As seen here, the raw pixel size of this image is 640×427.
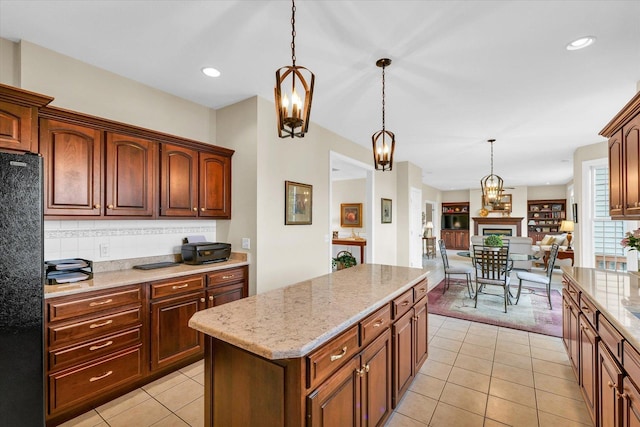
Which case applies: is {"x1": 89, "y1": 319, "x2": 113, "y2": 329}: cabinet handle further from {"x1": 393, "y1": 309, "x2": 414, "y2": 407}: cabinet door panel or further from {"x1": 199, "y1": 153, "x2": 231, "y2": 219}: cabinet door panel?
{"x1": 393, "y1": 309, "x2": 414, "y2": 407}: cabinet door panel

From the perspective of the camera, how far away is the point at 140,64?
2.51 metres

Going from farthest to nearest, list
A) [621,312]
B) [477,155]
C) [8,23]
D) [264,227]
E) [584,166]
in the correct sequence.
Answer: [477,155] → [584,166] → [264,227] → [8,23] → [621,312]

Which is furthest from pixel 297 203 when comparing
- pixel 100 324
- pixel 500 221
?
pixel 500 221

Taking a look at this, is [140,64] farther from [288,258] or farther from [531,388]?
[531,388]

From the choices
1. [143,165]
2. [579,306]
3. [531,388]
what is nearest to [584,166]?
[579,306]

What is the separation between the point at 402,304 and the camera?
2051mm

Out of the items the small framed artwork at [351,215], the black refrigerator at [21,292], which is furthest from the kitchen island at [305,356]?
the small framed artwork at [351,215]

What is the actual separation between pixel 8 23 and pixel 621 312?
418 cm

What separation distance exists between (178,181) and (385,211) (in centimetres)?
401

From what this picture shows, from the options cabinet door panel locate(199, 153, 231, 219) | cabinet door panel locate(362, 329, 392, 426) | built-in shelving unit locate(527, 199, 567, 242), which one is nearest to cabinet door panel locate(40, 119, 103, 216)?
cabinet door panel locate(199, 153, 231, 219)

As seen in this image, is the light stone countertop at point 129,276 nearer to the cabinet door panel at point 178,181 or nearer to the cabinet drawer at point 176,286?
the cabinet drawer at point 176,286

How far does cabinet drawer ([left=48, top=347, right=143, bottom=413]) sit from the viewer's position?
1.93 meters

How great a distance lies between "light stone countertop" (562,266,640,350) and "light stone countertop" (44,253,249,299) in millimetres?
2820

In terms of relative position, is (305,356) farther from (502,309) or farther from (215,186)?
(502,309)
